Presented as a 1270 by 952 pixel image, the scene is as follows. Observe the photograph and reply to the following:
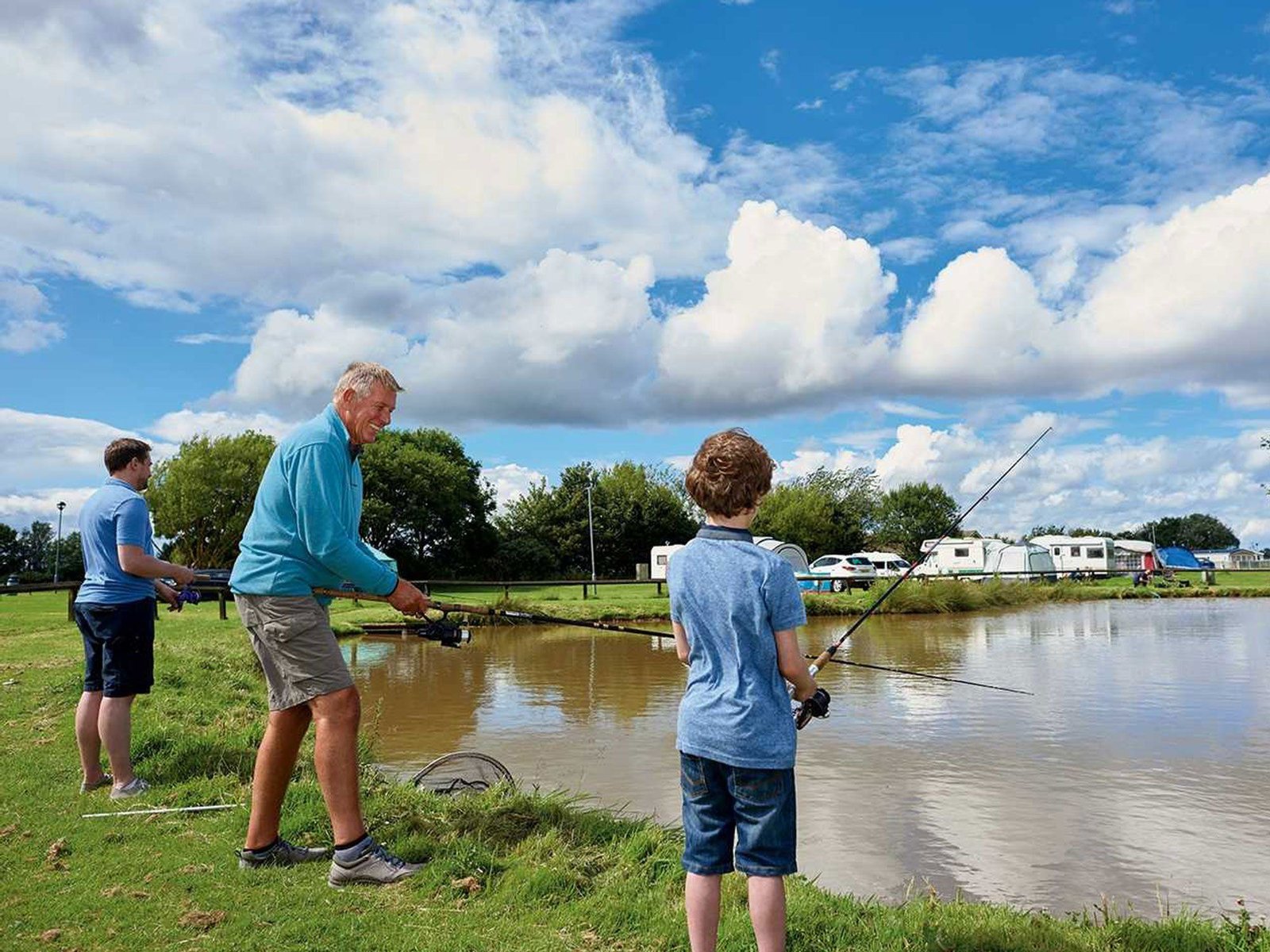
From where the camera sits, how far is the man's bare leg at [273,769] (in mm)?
4137

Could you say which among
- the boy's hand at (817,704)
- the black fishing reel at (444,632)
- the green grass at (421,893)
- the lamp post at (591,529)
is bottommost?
the green grass at (421,893)

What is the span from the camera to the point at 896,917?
12.5 ft

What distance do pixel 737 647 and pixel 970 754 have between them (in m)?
6.51

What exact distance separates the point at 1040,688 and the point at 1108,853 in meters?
7.19

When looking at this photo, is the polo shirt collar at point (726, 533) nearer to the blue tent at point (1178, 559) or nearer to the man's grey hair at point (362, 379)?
the man's grey hair at point (362, 379)

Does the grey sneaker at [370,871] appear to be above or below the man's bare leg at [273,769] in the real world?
below

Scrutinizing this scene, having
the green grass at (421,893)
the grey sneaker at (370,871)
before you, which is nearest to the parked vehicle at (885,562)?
the green grass at (421,893)

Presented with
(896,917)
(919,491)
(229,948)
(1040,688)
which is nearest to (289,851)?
(229,948)

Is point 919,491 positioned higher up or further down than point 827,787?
higher up

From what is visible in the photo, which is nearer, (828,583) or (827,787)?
(827,787)

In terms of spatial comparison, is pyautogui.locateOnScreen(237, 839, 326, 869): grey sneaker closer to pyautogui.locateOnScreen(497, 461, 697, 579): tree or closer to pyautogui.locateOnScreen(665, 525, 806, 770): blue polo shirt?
pyautogui.locateOnScreen(665, 525, 806, 770): blue polo shirt

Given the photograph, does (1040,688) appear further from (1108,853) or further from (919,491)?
(919,491)

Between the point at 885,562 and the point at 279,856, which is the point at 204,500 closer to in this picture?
the point at 885,562

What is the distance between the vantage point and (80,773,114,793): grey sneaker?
17.7 feet
